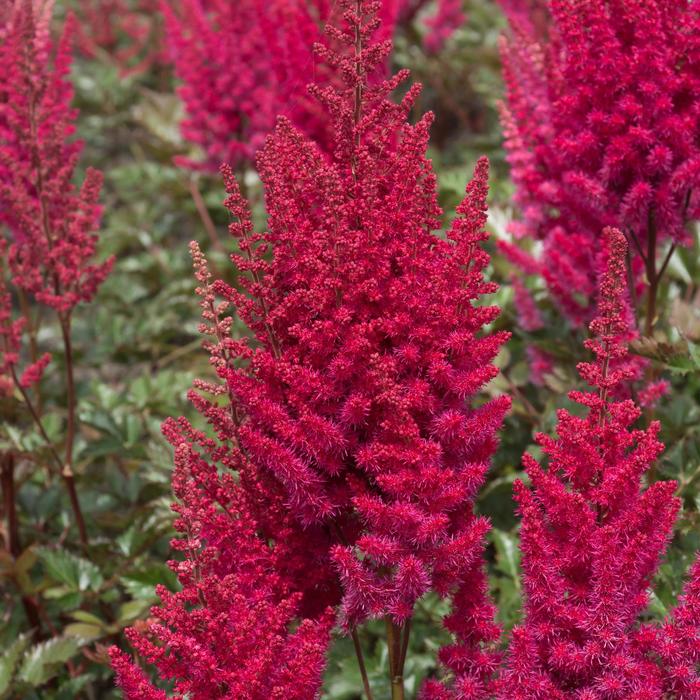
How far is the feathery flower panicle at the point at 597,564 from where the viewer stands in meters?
1.47

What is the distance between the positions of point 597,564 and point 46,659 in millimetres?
1383

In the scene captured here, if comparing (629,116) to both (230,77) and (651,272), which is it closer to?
(651,272)

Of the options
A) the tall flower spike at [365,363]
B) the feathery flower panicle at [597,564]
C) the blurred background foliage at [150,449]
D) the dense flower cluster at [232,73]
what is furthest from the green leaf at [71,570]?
the dense flower cluster at [232,73]

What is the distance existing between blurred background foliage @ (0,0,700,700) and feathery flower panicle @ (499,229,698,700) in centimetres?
50

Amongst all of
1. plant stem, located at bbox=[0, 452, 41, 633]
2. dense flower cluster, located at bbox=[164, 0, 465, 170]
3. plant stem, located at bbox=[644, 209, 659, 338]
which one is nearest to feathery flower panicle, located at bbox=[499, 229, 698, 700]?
plant stem, located at bbox=[644, 209, 659, 338]

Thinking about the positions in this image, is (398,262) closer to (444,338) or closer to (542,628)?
(444,338)

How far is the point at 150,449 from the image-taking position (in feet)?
8.95

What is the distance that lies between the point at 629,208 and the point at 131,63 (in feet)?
14.3

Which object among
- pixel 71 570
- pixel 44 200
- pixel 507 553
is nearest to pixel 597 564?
pixel 507 553

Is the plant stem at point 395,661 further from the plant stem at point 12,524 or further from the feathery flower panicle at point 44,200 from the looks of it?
the plant stem at point 12,524

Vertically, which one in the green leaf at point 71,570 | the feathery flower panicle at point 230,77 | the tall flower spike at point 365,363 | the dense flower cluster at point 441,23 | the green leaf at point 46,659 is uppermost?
the dense flower cluster at point 441,23

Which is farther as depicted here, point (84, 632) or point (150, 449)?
point (150, 449)

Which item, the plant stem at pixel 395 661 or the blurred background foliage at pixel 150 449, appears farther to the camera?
the blurred background foliage at pixel 150 449

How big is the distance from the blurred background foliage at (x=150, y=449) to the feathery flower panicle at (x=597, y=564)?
0.50 m
